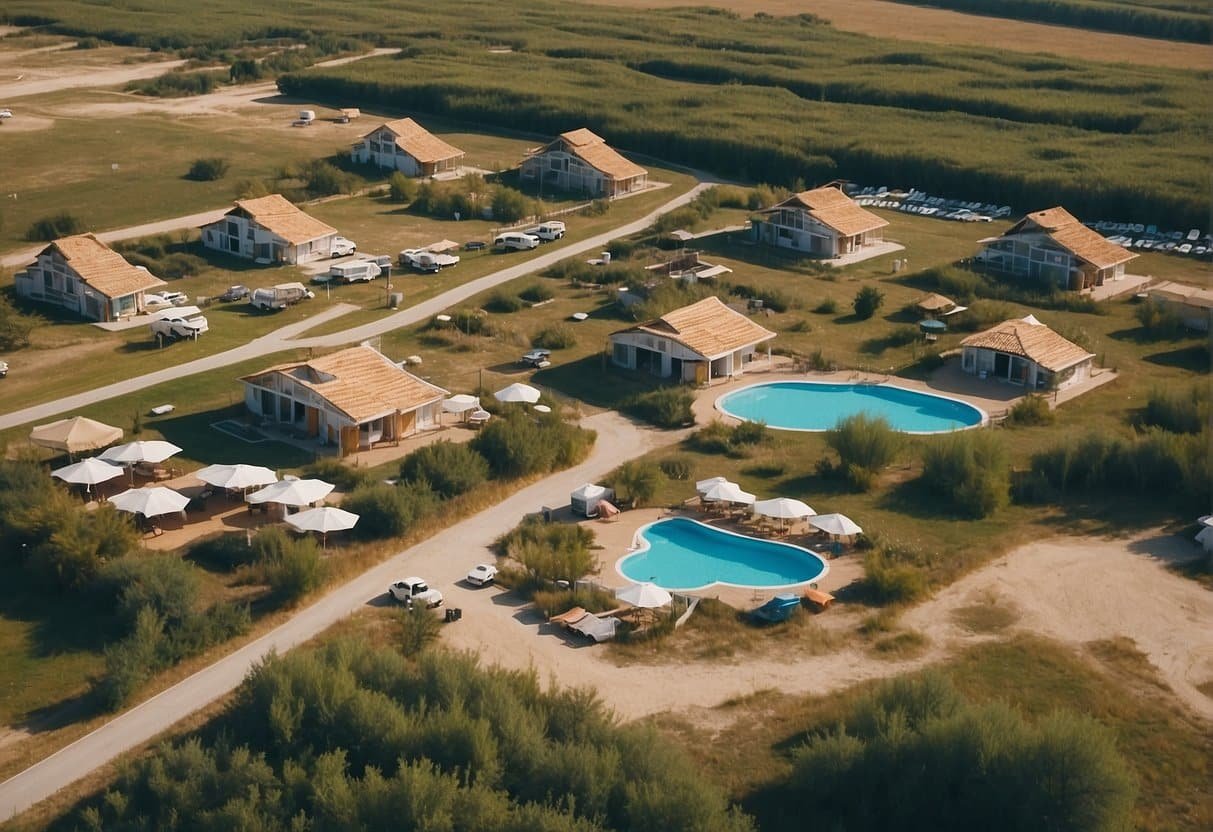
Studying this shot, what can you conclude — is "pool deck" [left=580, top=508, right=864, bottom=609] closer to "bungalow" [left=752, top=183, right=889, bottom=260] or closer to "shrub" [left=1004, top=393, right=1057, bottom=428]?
"shrub" [left=1004, top=393, right=1057, bottom=428]

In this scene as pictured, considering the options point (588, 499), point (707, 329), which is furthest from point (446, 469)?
point (707, 329)

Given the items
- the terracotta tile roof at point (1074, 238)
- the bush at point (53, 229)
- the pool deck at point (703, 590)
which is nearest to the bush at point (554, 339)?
the pool deck at point (703, 590)

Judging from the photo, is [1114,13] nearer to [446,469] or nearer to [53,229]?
[53,229]

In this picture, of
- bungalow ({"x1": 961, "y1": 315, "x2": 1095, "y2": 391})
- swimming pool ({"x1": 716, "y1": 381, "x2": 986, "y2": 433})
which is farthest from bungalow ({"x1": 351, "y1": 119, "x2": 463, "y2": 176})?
bungalow ({"x1": 961, "y1": 315, "x2": 1095, "y2": 391})

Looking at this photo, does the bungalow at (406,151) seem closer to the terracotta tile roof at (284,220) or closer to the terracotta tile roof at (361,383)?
the terracotta tile roof at (284,220)

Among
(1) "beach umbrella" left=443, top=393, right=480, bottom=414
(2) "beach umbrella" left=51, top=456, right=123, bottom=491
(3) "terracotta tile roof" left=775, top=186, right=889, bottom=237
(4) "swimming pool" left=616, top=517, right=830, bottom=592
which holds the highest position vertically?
(3) "terracotta tile roof" left=775, top=186, right=889, bottom=237

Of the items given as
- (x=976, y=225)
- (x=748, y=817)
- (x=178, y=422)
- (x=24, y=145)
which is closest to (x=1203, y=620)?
(x=748, y=817)
